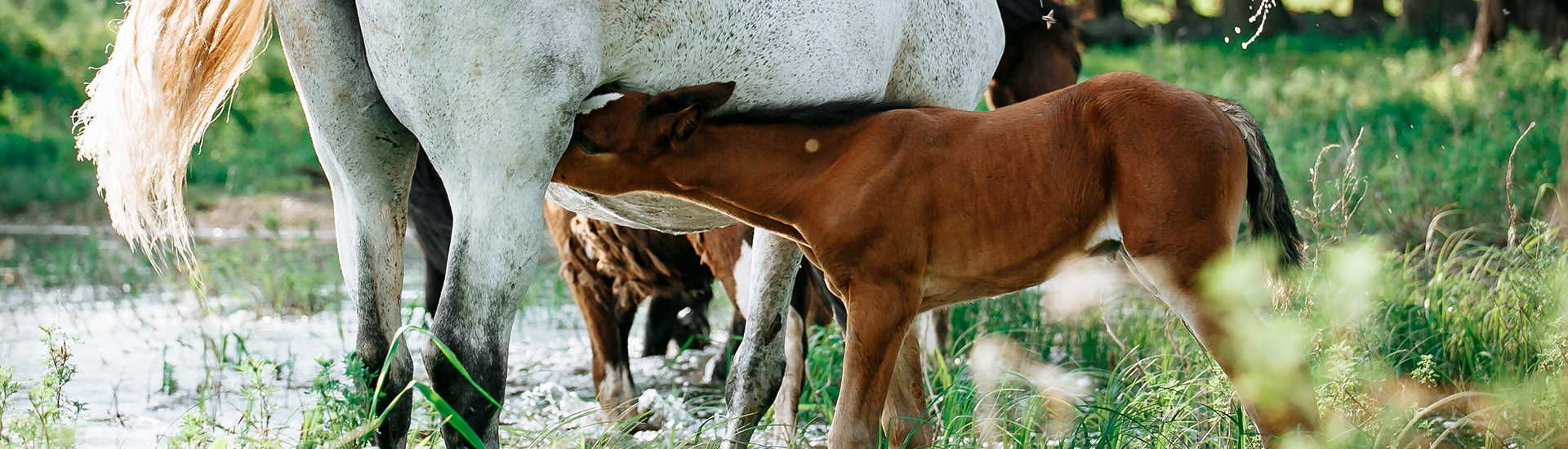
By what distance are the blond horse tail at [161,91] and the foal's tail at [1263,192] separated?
2.21 metres

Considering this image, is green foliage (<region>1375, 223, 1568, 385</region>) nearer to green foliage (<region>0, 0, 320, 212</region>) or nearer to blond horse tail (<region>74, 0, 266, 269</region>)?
blond horse tail (<region>74, 0, 266, 269</region>)

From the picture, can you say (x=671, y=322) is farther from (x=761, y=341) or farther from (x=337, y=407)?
(x=337, y=407)

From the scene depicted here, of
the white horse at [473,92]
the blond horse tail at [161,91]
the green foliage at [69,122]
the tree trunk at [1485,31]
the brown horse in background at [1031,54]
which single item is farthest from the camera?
the tree trunk at [1485,31]

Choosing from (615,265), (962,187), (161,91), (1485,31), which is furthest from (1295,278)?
(1485,31)

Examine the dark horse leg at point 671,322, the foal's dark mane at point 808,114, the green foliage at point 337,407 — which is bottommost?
the dark horse leg at point 671,322

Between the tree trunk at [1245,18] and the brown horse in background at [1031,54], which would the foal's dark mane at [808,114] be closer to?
the brown horse in background at [1031,54]

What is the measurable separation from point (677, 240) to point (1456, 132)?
17.9 feet

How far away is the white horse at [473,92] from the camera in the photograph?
232cm

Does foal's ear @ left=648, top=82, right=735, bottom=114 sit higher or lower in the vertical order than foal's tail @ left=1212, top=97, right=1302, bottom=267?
higher

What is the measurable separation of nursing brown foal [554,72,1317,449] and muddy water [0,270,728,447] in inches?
46.5

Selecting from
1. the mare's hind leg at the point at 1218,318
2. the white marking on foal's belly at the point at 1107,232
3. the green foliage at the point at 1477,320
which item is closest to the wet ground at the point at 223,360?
the white marking on foal's belly at the point at 1107,232

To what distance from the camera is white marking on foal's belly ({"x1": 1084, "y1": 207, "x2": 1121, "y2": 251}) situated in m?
2.50

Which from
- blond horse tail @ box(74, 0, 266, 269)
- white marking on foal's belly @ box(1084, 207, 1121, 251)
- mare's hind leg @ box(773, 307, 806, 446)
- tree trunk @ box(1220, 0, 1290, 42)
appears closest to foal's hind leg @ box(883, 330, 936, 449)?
white marking on foal's belly @ box(1084, 207, 1121, 251)

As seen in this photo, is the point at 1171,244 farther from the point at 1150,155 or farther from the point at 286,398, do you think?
the point at 286,398
